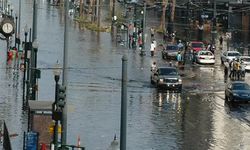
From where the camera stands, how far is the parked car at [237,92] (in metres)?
45.1

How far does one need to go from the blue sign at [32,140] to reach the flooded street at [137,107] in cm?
397

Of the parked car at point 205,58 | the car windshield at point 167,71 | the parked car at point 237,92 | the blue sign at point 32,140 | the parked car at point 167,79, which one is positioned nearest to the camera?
the blue sign at point 32,140

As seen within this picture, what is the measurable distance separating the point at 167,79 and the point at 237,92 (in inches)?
237

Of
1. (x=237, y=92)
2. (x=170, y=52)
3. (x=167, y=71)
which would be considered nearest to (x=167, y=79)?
(x=167, y=71)

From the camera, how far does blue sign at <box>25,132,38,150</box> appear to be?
25730 millimetres

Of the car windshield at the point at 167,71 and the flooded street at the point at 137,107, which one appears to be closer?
the flooded street at the point at 137,107

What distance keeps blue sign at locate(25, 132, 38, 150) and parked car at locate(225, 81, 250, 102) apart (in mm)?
20830

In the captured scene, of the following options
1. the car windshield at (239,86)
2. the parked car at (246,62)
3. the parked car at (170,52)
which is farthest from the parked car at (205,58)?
Result: the car windshield at (239,86)

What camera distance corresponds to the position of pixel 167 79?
50.1 m

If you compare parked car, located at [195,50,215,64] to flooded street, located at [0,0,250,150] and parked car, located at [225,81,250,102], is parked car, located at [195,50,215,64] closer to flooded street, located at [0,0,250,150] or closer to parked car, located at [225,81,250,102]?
flooded street, located at [0,0,250,150]

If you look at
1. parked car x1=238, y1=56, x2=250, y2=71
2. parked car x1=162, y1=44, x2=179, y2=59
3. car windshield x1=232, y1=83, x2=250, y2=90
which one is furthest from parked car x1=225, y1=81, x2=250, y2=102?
parked car x1=162, y1=44, x2=179, y2=59

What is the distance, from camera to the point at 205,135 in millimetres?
34531

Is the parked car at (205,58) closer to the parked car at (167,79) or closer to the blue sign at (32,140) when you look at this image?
the parked car at (167,79)

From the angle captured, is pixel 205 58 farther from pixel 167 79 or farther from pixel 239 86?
pixel 239 86
